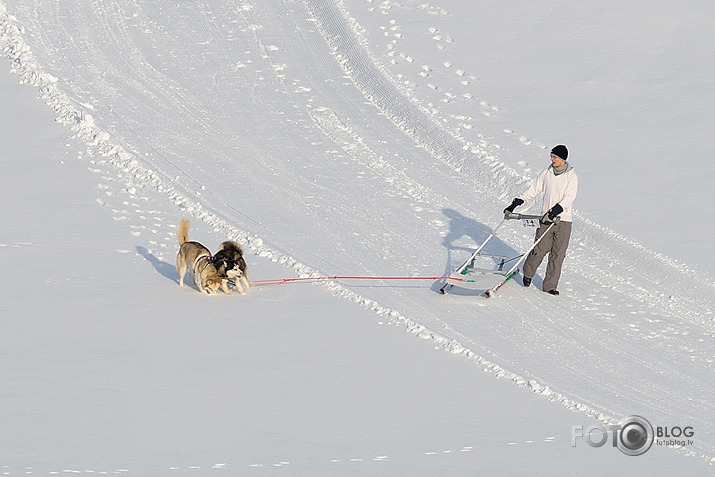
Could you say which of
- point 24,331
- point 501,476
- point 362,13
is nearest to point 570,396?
point 501,476

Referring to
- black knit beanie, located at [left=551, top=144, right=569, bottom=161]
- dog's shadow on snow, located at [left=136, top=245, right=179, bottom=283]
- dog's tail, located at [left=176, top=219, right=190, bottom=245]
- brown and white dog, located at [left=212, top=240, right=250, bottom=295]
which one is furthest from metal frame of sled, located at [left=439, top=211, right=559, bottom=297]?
dog's shadow on snow, located at [left=136, top=245, right=179, bottom=283]

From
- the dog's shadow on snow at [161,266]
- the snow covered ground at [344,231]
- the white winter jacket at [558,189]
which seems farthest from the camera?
the dog's shadow on snow at [161,266]

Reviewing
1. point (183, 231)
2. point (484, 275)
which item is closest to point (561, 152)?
point (484, 275)

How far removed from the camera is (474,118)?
14.1 m

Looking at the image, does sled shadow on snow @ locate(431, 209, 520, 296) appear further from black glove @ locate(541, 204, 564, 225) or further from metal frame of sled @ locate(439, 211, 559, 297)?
black glove @ locate(541, 204, 564, 225)

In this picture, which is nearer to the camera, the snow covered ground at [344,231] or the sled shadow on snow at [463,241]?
the snow covered ground at [344,231]

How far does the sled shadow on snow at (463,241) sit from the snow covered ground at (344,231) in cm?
5

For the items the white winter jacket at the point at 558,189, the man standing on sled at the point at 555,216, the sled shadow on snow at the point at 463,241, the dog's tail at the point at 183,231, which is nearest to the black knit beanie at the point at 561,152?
the man standing on sled at the point at 555,216

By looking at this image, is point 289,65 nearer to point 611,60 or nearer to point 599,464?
point 611,60

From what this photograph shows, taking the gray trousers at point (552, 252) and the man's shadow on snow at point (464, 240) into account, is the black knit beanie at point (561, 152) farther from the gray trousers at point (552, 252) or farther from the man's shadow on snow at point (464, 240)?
the man's shadow on snow at point (464, 240)

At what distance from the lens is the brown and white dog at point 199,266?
9430mm

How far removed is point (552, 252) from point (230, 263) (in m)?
3.08

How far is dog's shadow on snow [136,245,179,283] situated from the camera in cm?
998

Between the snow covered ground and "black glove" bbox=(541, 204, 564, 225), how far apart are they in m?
0.75
